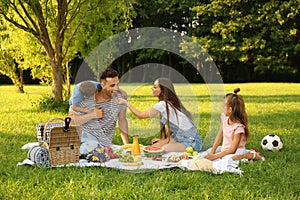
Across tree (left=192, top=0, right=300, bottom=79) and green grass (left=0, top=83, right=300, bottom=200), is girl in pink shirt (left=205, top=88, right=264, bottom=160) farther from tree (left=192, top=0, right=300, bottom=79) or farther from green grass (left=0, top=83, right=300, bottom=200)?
tree (left=192, top=0, right=300, bottom=79)

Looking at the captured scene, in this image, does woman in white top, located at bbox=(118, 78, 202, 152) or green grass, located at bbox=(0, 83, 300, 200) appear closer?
green grass, located at bbox=(0, 83, 300, 200)

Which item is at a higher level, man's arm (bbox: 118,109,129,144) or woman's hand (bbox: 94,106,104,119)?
woman's hand (bbox: 94,106,104,119)

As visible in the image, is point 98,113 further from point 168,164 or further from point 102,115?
point 168,164

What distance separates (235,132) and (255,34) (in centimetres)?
2420

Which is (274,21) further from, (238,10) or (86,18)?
(86,18)

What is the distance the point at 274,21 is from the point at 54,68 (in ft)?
64.7

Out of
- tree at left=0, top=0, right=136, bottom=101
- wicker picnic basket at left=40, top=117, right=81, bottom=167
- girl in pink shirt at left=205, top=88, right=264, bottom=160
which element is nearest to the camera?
wicker picnic basket at left=40, top=117, right=81, bottom=167

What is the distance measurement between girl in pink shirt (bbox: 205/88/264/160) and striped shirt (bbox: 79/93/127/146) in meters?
1.24

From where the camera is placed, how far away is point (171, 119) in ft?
17.2

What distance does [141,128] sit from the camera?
6.40 metres

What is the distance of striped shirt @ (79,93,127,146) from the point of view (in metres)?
5.29

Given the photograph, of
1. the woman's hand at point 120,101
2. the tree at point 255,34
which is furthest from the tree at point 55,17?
the tree at point 255,34

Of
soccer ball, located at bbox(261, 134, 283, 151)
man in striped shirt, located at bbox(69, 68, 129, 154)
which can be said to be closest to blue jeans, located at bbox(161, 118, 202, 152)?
man in striped shirt, located at bbox(69, 68, 129, 154)

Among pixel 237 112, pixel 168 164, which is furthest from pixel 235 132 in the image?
pixel 168 164
